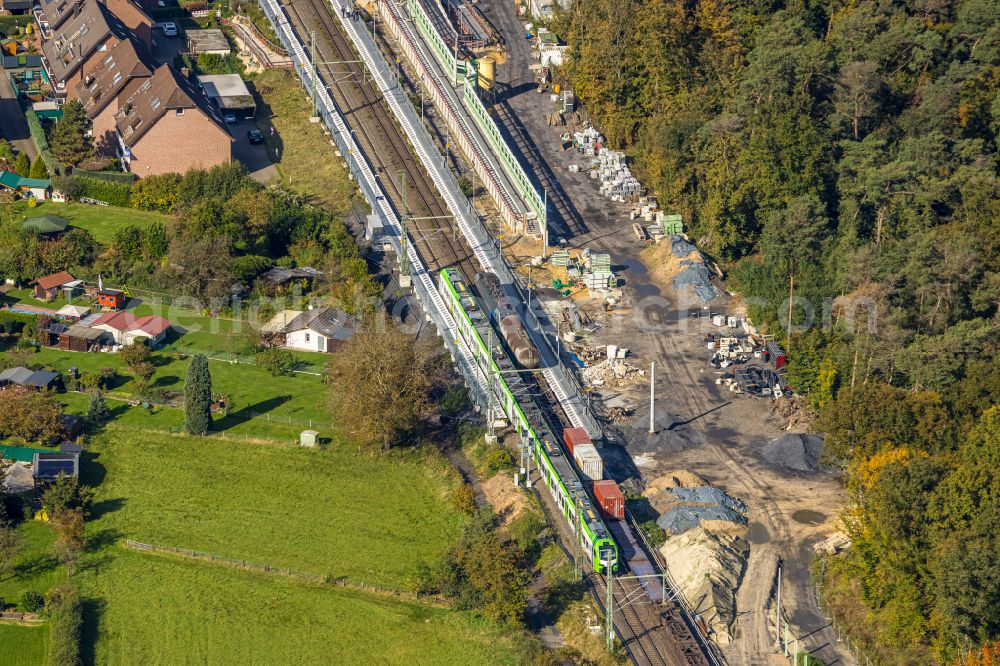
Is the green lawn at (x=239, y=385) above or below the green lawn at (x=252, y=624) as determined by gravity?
above

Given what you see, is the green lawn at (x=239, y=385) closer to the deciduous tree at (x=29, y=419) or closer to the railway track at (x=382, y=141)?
the deciduous tree at (x=29, y=419)

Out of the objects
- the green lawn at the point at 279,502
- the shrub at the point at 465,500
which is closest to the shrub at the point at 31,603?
the green lawn at the point at 279,502

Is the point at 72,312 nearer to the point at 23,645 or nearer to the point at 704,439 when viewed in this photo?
the point at 23,645

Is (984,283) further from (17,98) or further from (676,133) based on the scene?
(17,98)

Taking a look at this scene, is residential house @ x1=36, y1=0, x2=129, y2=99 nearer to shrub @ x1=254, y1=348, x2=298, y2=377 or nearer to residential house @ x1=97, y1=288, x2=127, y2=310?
residential house @ x1=97, y1=288, x2=127, y2=310

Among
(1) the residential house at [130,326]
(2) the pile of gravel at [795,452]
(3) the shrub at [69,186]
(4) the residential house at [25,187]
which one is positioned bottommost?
(2) the pile of gravel at [795,452]

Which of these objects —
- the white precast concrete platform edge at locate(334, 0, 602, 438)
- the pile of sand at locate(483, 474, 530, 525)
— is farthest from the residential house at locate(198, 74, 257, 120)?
the pile of sand at locate(483, 474, 530, 525)
